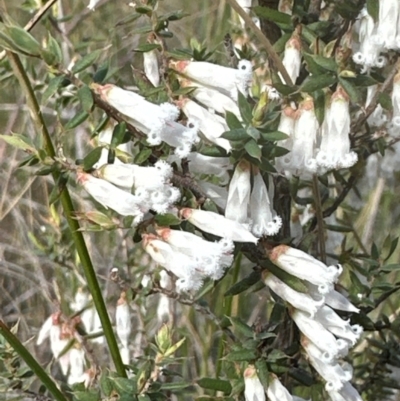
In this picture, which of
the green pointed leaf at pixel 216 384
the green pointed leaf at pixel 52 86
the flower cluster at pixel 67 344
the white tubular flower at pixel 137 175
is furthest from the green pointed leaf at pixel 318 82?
the flower cluster at pixel 67 344

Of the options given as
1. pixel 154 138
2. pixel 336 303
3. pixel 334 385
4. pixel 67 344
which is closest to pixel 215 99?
pixel 154 138

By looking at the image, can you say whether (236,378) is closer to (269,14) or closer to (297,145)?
(297,145)

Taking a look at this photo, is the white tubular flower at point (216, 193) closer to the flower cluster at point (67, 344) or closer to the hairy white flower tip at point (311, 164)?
the hairy white flower tip at point (311, 164)

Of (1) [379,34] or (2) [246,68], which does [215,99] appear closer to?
(2) [246,68]

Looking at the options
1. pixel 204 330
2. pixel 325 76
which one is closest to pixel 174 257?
pixel 325 76

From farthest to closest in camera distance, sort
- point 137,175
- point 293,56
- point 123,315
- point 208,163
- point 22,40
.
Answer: point 123,315, point 293,56, point 208,163, point 137,175, point 22,40

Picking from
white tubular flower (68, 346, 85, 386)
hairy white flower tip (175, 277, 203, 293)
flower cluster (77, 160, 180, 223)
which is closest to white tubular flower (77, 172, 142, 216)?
flower cluster (77, 160, 180, 223)
